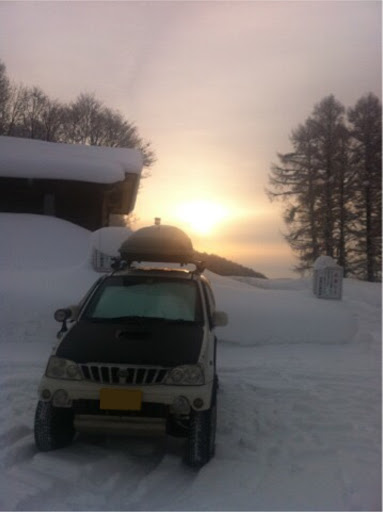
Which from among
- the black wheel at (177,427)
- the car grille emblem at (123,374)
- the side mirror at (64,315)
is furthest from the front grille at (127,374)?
the side mirror at (64,315)

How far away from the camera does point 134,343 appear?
4.97m

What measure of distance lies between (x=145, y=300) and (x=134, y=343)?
1.09 meters

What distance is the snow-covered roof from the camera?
17953 millimetres

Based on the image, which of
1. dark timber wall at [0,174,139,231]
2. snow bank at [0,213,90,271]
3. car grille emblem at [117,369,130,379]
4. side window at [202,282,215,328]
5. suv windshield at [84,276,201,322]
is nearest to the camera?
car grille emblem at [117,369,130,379]

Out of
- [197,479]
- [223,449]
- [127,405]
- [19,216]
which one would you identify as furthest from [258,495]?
[19,216]

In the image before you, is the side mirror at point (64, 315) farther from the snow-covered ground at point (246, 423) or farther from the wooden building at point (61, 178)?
the wooden building at point (61, 178)

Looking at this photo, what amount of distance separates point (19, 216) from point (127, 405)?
14.2 metres

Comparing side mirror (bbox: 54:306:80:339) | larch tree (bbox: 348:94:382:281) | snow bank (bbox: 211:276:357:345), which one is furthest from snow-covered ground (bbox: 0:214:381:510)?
larch tree (bbox: 348:94:382:281)

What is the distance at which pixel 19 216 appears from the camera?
684 inches

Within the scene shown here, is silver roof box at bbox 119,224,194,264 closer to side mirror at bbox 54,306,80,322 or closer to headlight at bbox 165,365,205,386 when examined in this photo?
side mirror at bbox 54,306,80,322

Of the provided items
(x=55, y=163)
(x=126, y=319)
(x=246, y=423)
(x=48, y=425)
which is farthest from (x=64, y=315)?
(x=55, y=163)

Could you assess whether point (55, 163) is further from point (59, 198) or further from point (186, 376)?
point (186, 376)

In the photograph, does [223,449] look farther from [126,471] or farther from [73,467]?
[73,467]

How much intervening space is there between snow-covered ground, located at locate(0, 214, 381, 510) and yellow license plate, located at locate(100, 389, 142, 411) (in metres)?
0.59
